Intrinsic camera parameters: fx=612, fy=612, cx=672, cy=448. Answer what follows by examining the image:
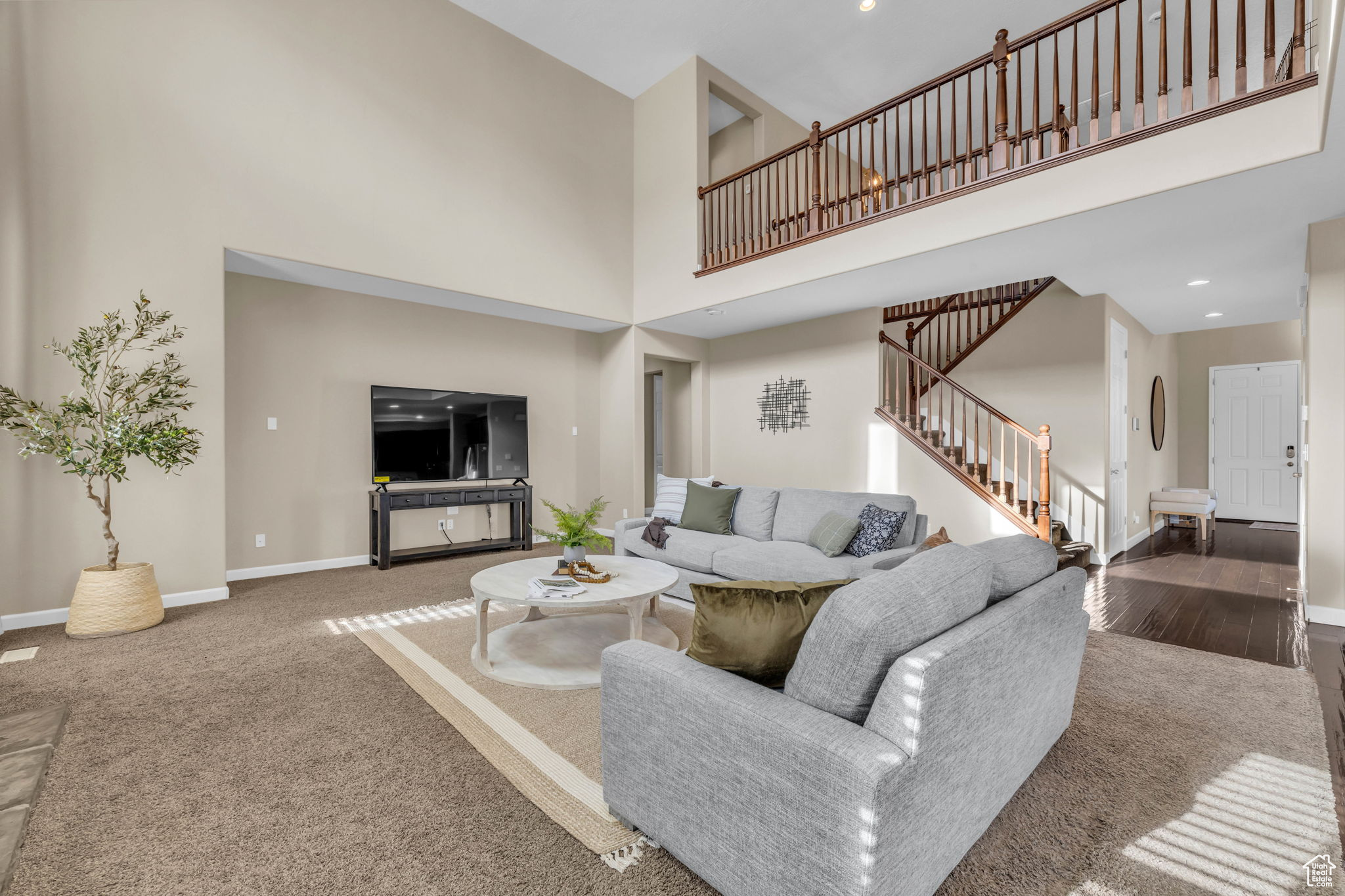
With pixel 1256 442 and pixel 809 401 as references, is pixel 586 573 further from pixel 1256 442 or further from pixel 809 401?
pixel 1256 442

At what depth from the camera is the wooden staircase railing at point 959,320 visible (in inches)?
249

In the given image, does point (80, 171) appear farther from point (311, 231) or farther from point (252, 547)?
point (252, 547)

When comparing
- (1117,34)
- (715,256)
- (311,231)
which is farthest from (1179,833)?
(311,231)

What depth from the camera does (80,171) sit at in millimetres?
3787

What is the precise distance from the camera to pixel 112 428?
3.55 meters

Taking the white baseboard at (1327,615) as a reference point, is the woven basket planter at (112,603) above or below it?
above

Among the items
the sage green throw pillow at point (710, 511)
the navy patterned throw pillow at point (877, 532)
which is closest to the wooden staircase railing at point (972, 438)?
the navy patterned throw pillow at point (877, 532)

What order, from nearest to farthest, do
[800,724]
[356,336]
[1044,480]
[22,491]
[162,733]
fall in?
[800,724]
[162,733]
[22,491]
[1044,480]
[356,336]

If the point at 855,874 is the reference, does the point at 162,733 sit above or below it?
below

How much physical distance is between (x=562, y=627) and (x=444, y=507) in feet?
8.99

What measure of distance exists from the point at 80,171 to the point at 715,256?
4.58 metres

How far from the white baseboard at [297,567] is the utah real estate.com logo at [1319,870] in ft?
19.5

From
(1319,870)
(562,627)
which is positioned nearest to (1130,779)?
(1319,870)

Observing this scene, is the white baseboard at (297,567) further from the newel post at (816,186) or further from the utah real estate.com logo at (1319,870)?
the utah real estate.com logo at (1319,870)
